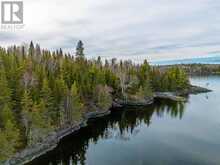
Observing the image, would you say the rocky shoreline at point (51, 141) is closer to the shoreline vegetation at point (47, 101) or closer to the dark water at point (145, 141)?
the shoreline vegetation at point (47, 101)

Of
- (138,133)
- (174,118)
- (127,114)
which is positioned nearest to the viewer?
(138,133)

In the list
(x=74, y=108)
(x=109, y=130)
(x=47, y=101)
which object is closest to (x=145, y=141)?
(x=109, y=130)

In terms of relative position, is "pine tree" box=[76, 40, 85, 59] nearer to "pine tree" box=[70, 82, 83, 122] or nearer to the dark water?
the dark water

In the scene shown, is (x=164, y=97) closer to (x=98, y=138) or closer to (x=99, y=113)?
(x=99, y=113)

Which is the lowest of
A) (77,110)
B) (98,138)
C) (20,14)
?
(98,138)

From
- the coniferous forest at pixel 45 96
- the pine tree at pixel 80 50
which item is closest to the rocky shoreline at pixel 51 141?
the coniferous forest at pixel 45 96

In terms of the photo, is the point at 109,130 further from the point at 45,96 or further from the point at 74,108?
the point at 45,96

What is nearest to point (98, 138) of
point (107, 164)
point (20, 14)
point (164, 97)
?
point (107, 164)

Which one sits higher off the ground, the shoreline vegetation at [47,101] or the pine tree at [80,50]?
the pine tree at [80,50]

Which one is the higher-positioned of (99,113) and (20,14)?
(20,14)
